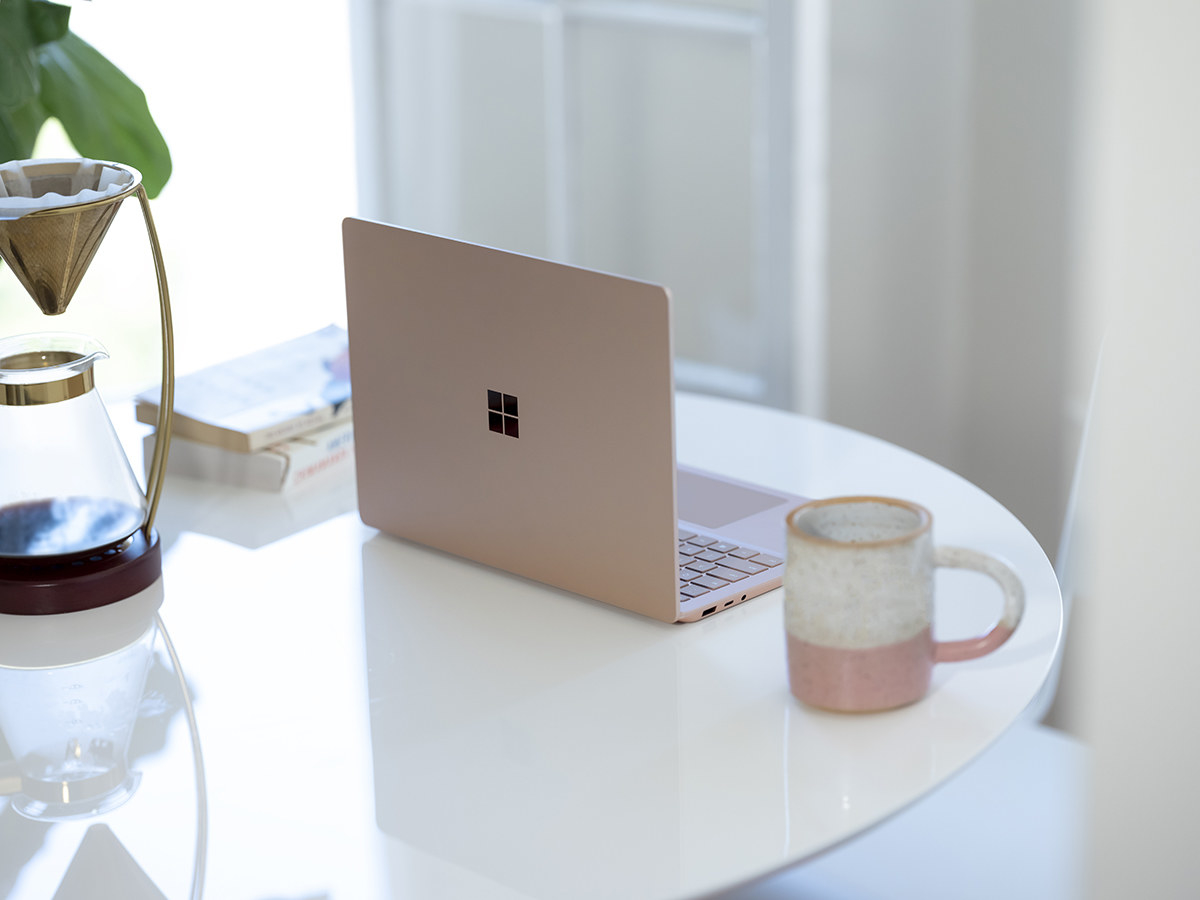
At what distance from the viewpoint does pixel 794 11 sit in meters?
2.48

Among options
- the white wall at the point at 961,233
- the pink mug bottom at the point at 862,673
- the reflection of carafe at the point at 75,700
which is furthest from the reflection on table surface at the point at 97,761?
the white wall at the point at 961,233

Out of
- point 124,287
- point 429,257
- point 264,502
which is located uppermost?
point 429,257

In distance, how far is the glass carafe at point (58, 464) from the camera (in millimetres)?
1109

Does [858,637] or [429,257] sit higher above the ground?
[429,257]

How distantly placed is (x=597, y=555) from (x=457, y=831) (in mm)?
293

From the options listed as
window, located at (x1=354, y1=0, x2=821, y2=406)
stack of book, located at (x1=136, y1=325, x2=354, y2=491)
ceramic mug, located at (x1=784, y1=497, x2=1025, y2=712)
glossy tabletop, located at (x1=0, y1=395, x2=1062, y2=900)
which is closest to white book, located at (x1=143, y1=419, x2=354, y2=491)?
stack of book, located at (x1=136, y1=325, x2=354, y2=491)

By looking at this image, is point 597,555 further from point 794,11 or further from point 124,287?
point 124,287

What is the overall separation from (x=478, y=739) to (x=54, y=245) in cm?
50

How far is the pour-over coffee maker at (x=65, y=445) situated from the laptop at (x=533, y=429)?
0.18m

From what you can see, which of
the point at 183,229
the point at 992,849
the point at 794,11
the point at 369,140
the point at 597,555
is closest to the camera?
the point at 597,555

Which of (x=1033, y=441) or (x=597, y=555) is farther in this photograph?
(x=1033, y=441)

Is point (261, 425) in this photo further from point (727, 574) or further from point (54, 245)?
point (727, 574)

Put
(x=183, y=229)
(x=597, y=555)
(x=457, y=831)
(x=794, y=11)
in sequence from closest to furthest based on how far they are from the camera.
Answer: (x=457, y=831), (x=597, y=555), (x=794, y=11), (x=183, y=229)

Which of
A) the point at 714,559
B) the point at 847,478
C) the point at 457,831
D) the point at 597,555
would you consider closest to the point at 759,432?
the point at 847,478
